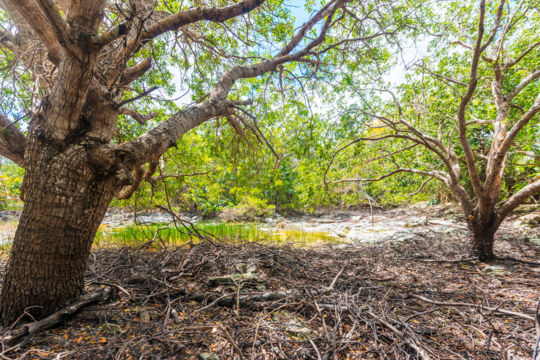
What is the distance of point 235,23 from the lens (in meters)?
4.23

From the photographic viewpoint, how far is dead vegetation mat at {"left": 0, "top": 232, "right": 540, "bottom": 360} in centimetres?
143

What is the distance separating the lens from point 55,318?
1.62 m

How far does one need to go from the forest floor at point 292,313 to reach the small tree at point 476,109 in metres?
1.27

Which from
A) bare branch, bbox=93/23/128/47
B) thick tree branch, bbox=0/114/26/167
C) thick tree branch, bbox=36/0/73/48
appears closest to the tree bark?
bare branch, bbox=93/23/128/47

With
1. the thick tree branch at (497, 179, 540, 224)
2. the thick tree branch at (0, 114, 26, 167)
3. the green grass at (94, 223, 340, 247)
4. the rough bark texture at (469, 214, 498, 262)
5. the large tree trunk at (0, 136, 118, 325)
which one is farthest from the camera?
the green grass at (94, 223, 340, 247)

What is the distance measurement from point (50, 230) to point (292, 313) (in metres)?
2.21

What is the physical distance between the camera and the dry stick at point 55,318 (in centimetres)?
140

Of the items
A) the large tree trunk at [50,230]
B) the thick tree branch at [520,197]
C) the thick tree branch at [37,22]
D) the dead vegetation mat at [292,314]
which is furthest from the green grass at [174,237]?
the thick tree branch at [520,197]

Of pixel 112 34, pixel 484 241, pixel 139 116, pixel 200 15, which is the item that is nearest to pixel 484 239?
pixel 484 241

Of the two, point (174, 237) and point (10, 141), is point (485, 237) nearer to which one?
point (10, 141)

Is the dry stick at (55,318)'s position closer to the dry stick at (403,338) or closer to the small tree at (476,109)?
the dry stick at (403,338)

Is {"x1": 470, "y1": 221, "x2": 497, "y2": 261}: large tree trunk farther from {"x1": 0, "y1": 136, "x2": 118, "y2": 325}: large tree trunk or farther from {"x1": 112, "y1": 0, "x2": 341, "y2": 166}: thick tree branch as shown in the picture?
{"x1": 0, "y1": 136, "x2": 118, "y2": 325}: large tree trunk

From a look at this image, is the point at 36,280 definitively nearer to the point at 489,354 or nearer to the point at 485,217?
the point at 489,354

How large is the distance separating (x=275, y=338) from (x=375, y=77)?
204 inches
